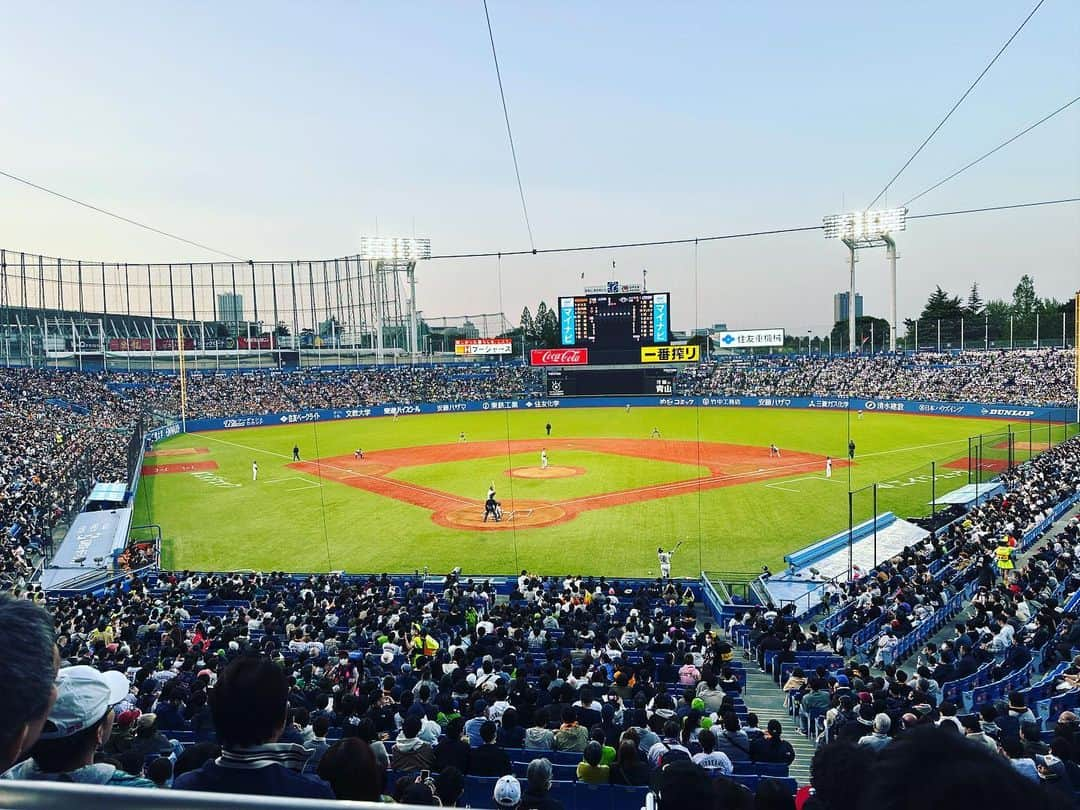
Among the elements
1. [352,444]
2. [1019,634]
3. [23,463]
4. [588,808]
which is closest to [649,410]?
[352,444]

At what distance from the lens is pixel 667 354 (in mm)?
69188

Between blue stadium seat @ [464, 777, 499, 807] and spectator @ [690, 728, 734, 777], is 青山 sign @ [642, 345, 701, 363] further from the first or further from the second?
blue stadium seat @ [464, 777, 499, 807]

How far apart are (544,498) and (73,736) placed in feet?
102

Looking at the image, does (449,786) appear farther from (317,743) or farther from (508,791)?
(317,743)

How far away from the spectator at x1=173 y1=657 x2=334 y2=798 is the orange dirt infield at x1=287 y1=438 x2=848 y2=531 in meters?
25.2

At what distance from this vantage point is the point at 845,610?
1673 cm

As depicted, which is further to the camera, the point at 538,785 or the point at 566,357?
the point at 566,357

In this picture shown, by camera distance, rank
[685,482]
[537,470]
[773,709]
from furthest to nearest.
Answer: [537,470]
[685,482]
[773,709]

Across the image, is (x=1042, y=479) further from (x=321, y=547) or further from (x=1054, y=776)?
(x=321, y=547)

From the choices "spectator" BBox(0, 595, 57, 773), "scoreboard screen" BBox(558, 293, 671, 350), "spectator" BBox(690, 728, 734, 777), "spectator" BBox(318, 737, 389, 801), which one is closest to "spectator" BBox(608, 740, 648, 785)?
"spectator" BBox(690, 728, 734, 777)

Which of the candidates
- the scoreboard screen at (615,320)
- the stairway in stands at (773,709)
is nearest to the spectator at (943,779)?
the stairway in stands at (773,709)

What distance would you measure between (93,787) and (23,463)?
3865 cm

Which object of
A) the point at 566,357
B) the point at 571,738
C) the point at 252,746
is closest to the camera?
the point at 252,746

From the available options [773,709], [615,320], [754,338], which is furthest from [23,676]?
[754,338]
